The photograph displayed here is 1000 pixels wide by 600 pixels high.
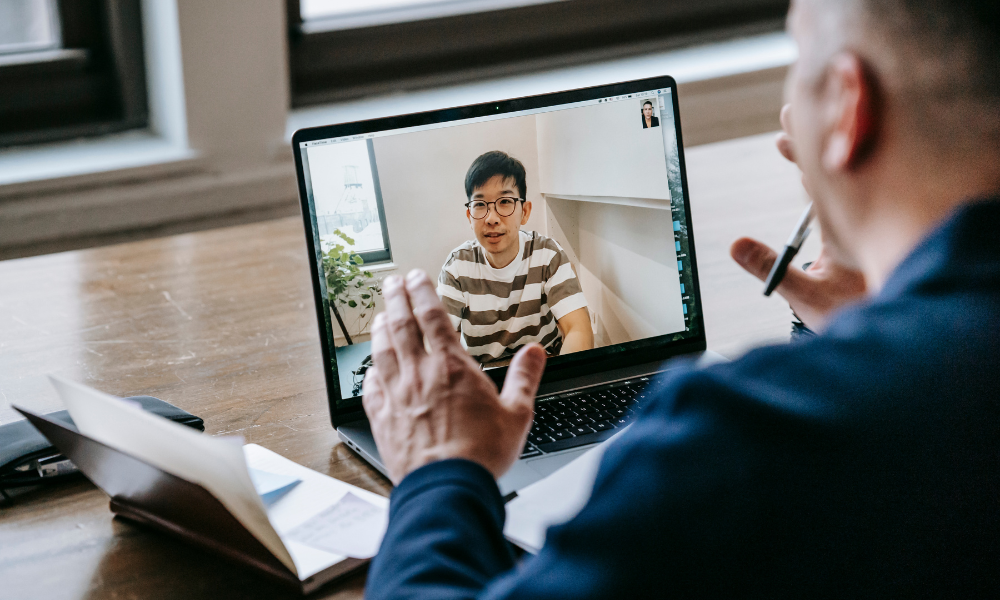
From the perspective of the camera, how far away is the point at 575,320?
38.2 inches

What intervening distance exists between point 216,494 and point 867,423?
1.40 ft

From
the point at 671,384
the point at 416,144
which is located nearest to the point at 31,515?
the point at 416,144

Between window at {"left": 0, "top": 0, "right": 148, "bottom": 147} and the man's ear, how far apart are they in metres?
2.05

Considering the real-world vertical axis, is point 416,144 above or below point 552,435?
above

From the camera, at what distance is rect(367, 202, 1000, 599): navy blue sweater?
41 centimetres

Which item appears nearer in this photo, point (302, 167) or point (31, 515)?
point (31, 515)

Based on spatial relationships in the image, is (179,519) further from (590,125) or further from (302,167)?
(590,125)

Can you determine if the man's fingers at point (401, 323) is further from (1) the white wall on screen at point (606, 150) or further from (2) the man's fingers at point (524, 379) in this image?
(1) the white wall on screen at point (606, 150)

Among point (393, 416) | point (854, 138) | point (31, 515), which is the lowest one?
point (31, 515)

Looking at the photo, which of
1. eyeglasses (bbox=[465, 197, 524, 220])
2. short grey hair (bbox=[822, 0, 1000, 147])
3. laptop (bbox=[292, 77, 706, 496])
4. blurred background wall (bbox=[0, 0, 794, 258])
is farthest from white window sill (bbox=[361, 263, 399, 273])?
blurred background wall (bbox=[0, 0, 794, 258])

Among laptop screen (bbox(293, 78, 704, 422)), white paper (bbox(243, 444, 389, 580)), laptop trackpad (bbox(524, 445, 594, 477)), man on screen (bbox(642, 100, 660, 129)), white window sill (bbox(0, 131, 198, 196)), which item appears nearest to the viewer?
white paper (bbox(243, 444, 389, 580))

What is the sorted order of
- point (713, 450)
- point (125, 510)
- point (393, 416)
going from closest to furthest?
point (713, 450) → point (393, 416) → point (125, 510)

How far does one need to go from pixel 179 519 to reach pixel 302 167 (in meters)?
0.38

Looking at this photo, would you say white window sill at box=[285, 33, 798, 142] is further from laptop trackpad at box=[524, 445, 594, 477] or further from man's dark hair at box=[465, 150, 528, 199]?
laptop trackpad at box=[524, 445, 594, 477]
